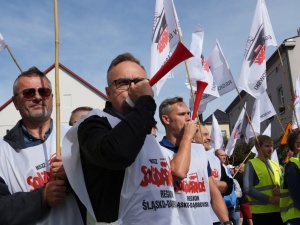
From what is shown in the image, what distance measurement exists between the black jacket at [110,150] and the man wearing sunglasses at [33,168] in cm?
31

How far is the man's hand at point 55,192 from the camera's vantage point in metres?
2.54

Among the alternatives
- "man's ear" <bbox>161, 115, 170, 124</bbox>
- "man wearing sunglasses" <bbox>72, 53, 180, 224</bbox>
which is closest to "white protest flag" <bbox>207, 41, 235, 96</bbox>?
"man's ear" <bbox>161, 115, 170, 124</bbox>

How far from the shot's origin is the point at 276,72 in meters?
34.0

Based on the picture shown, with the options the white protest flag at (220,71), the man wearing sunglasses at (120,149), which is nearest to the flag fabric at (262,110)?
the white protest flag at (220,71)

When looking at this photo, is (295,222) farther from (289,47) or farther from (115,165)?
(289,47)

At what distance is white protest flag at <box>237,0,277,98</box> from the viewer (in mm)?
8242

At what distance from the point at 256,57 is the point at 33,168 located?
6077 mm

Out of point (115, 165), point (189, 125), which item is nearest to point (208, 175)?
point (189, 125)

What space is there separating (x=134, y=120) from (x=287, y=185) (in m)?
3.96

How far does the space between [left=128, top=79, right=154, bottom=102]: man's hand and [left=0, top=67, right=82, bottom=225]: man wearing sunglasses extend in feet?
1.85

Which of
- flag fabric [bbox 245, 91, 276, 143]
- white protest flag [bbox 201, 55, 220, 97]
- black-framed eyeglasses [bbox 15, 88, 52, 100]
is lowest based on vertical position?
black-framed eyeglasses [bbox 15, 88, 52, 100]

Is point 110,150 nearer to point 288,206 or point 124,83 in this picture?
point 124,83

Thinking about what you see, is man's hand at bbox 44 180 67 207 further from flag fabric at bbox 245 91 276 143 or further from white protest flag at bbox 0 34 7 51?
flag fabric at bbox 245 91 276 143

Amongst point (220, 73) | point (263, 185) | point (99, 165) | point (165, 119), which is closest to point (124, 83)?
point (99, 165)
